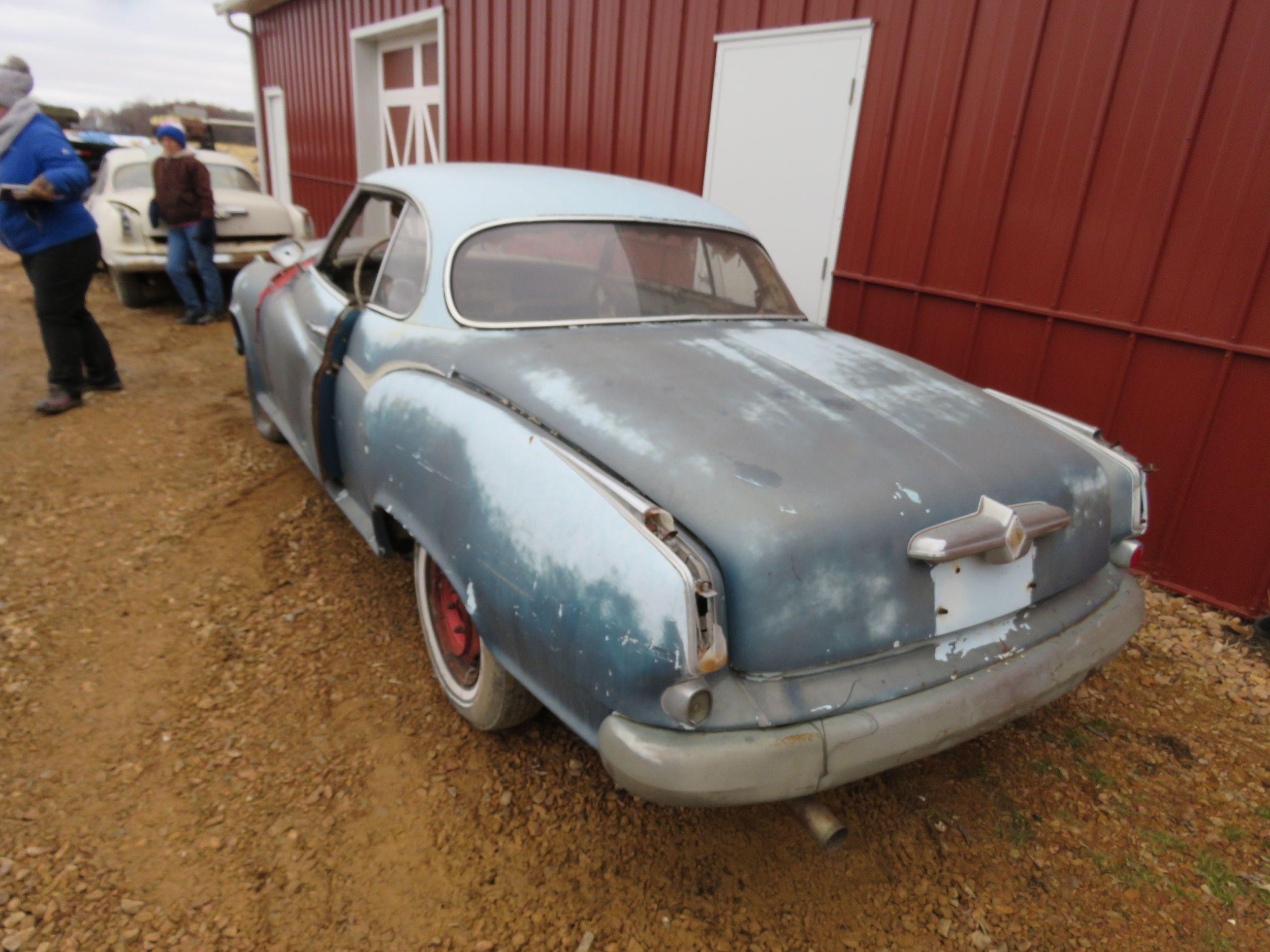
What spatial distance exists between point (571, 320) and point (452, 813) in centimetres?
160

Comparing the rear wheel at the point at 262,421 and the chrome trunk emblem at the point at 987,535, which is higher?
the chrome trunk emblem at the point at 987,535

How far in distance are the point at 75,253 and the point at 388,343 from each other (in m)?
3.35

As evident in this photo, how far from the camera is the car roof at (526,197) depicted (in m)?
2.76

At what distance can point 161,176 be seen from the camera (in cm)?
678

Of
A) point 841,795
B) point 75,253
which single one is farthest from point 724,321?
point 75,253

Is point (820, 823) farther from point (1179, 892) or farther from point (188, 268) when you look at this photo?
point (188, 268)

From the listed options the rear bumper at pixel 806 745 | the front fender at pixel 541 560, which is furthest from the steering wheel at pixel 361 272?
the rear bumper at pixel 806 745

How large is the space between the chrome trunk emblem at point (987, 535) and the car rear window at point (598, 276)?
53.7 inches

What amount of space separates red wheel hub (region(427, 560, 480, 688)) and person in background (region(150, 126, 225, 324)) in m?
6.10

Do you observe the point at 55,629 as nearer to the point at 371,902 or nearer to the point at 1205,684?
the point at 371,902

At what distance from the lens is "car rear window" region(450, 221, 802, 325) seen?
2629 mm

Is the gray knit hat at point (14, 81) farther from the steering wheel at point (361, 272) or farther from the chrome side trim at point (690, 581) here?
the chrome side trim at point (690, 581)

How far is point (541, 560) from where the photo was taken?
5.64ft

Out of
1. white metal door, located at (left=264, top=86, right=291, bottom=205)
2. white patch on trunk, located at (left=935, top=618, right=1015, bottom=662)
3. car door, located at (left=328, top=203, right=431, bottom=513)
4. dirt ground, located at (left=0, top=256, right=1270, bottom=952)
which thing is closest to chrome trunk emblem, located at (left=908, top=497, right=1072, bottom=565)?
white patch on trunk, located at (left=935, top=618, right=1015, bottom=662)
